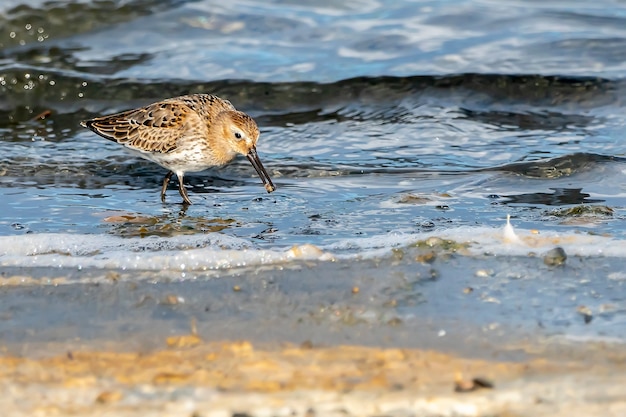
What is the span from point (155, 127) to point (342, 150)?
5.62 ft

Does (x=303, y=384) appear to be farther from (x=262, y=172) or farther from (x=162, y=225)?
(x=262, y=172)

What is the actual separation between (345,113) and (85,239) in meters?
4.50

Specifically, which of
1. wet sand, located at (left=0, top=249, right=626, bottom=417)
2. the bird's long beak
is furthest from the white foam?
the bird's long beak

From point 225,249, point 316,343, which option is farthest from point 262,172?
point 316,343

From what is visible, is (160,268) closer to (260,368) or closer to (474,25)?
(260,368)

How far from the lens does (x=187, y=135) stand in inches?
302

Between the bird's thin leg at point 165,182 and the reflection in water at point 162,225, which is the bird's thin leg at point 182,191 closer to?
the bird's thin leg at point 165,182

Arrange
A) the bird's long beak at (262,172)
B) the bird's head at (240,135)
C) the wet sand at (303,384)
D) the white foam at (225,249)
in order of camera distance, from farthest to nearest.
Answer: the bird's head at (240,135) → the bird's long beak at (262,172) → the white foam at (225,249) → the wet sand at (303,384)

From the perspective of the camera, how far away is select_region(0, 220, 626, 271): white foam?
5.07 meters

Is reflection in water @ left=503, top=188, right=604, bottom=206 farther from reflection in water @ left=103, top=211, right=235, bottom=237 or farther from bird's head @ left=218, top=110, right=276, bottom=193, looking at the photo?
reflection in water @ left=103, top=211, right=235, bottom=237

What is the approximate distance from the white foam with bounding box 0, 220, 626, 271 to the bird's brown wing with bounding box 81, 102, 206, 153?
2.09 metres

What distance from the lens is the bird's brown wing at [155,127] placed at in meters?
7.66

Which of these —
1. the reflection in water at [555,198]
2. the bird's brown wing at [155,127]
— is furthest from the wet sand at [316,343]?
the bird's brown wing at [155,127]

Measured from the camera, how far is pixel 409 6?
12.1 metres
